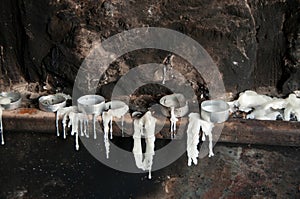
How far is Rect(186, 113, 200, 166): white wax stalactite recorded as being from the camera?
6.96 feet

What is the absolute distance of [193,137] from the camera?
6.99ft

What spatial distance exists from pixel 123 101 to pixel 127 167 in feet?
1.21

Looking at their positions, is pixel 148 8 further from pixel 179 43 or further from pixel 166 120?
pixel 166 120

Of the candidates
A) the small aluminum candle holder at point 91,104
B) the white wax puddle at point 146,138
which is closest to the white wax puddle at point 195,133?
the white wax puddle at point 146,138

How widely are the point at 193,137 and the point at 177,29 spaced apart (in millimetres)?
612

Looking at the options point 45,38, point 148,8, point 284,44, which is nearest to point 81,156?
point 45,38

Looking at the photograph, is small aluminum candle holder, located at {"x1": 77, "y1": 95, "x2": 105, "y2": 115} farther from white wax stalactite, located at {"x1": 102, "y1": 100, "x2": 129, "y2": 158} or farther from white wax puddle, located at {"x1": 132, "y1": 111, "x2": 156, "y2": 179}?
white wax puddle, located at {"x1": 132, "y1": 111, "x2": 156, "y2": 179}

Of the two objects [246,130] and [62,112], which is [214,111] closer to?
[246,130]

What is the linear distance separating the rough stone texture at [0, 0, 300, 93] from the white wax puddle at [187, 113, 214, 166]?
15.6 inches

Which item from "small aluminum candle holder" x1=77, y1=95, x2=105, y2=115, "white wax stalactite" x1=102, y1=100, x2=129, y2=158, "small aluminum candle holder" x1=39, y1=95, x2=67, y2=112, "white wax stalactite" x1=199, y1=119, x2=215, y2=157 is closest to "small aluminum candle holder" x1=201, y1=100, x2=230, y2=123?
"white wax stalactite" x1=199, y1=119, x2=215, y2=157

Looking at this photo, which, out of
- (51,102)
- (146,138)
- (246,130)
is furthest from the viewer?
(51,102)

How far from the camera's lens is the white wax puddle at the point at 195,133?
211cm

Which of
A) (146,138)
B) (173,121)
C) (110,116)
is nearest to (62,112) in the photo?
(110,116)

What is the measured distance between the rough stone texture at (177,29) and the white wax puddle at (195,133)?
1.30 ft
